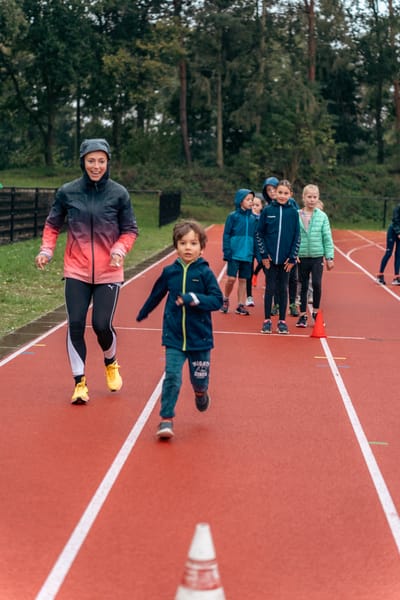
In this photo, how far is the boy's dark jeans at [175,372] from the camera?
7.20 m

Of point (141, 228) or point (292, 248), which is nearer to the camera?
point (292, 248)

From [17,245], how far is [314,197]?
534 inches

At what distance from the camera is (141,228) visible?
36.9 meters

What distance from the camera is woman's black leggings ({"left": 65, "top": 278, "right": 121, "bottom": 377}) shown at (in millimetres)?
8039

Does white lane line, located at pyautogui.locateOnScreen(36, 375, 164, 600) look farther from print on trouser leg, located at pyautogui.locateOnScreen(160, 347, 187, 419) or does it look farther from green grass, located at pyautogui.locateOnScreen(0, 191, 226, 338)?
green grass, located at pyautogui.locateOnScreen(0, 191, 226, 338)

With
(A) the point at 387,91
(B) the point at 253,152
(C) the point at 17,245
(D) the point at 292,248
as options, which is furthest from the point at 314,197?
(A) the point at 387,91

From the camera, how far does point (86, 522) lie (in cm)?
533

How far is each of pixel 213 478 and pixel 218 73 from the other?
2250 inches

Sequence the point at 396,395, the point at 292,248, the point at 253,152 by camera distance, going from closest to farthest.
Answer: the point at 396,395
the point at 292,248
the point at 253,152

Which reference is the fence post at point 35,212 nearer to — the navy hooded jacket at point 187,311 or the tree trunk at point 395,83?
the navy hooded jacket at point 187,311

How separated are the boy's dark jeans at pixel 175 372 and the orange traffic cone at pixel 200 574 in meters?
3.71

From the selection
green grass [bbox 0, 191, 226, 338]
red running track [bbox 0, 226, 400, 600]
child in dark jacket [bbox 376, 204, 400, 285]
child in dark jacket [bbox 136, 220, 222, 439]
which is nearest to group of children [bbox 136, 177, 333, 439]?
child in dark jacket [bbox 136, 220, 222, 439]

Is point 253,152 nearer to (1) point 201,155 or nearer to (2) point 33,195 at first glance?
(1) point 201,155

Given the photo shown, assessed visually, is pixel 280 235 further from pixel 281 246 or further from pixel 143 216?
pixel 143 216
